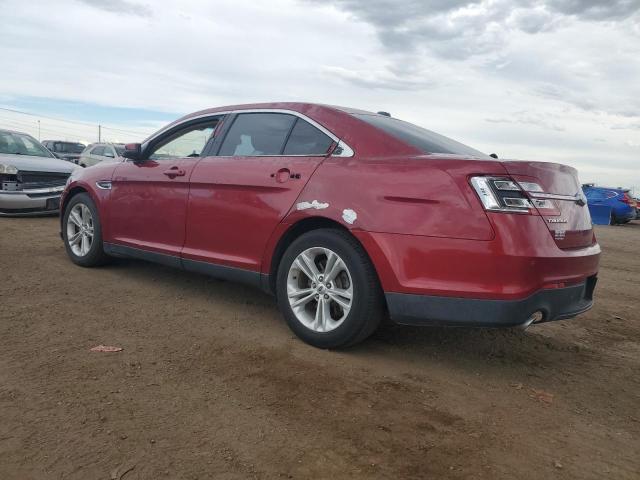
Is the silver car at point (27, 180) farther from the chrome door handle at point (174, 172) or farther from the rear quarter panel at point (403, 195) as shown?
the rear quarter panel at point (403, 195)

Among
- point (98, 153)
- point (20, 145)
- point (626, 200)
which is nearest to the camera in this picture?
point (20, 145)

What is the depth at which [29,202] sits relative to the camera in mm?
9312

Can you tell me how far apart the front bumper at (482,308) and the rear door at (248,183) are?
1.09 m

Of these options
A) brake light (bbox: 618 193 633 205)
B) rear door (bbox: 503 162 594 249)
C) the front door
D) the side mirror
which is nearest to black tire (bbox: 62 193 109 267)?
the front door

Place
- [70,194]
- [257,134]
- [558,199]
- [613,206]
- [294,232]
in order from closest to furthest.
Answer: [558,199], [294,232], [257,134], [70,194], [613,206]

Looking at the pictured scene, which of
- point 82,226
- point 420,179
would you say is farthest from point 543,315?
point 82,226

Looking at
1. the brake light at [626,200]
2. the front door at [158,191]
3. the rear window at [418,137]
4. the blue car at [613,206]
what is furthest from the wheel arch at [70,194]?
the brake light at [626,200]

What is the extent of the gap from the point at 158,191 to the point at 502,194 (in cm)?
301

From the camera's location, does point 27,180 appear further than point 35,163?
No

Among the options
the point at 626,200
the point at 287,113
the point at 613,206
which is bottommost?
the point at 613,206

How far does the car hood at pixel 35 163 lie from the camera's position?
9328mm

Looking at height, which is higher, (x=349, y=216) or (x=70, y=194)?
(x=349, y=216)

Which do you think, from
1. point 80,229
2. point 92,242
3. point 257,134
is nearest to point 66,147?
point 80,229

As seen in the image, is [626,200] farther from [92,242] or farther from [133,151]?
[92,242]
